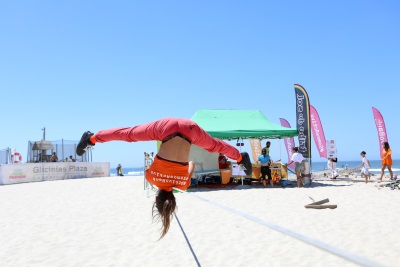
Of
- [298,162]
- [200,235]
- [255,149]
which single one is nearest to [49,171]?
[255,149]

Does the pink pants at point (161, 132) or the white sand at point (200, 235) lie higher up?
the pink pants at point (161, 132)

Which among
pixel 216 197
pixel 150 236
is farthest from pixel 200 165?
pixel 150 236

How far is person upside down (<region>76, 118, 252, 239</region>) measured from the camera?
2881 mm

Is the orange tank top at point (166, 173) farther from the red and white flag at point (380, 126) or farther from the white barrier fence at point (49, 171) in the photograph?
the white barrier fence at point (49, 171)

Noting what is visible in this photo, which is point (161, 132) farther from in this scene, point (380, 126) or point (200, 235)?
point (380, 126)

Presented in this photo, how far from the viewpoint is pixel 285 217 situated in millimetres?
6285

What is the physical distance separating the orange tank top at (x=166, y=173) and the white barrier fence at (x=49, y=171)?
1780 cm

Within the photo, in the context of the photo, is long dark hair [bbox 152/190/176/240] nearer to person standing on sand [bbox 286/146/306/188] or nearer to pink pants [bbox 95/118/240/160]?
pink pants [bbox 95/118/240/160]

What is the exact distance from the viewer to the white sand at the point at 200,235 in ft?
13.2

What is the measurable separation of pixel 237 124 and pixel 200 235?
7.62m

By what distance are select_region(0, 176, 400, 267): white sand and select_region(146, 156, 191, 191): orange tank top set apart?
1.24 metres

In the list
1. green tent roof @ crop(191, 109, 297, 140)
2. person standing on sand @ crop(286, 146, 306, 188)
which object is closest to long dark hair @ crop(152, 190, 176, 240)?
green tent roof @ crop(191, 109, 297, 140)

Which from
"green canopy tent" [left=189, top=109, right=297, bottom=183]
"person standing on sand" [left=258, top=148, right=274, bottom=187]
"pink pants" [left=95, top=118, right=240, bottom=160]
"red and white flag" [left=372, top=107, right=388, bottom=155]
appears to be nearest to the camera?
"pink pants" [left=95, top=118, right=240, bottom=160]

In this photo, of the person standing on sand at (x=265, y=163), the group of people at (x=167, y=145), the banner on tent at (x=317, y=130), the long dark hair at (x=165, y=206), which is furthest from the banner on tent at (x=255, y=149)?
the long dark hair at (x=165, y=206)
